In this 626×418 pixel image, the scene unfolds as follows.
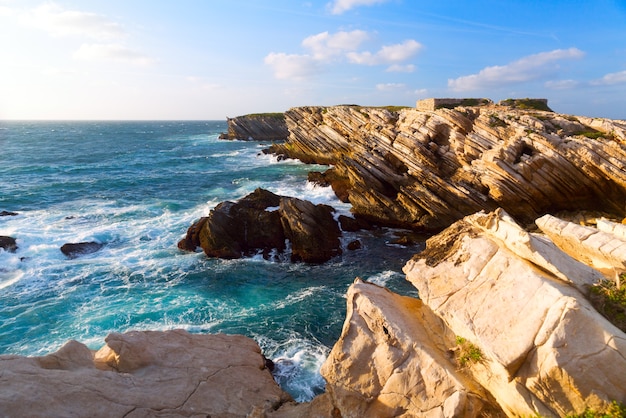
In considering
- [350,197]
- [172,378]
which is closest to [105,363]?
[172,378]

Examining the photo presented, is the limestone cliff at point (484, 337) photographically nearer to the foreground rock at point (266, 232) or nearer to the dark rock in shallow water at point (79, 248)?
the foreground rock at point (266, 232)

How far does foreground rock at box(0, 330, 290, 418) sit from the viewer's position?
905 centimetres

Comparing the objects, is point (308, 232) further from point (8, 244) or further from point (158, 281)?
point (8, 244)

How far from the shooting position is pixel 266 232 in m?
28.6

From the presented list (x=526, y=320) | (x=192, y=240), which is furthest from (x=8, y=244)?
(x=526, y=320)

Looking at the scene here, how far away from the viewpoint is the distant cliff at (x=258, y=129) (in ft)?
388

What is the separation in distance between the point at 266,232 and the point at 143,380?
59.6 feet

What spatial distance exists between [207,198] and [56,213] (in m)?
15.3

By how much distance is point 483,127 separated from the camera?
32.4m

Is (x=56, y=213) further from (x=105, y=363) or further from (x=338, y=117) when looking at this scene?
(x=338, y=117)

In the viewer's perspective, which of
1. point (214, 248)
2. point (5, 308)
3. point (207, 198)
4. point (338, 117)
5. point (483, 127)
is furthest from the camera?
point (338, 117)

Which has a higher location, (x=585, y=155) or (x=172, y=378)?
(x=585, y=155)

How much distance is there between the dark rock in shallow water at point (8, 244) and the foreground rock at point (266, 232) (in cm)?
1225

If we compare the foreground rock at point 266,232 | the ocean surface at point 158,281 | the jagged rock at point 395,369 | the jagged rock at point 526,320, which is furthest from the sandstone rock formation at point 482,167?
the jagged rock at point 395,369
